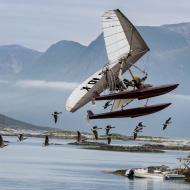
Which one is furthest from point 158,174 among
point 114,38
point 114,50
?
point 114,50

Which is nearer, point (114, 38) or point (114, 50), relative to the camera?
point (114, 50)

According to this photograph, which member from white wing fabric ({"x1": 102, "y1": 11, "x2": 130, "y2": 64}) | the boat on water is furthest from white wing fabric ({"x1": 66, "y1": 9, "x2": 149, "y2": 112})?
the boat on water

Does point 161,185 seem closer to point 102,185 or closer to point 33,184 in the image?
point 102,185

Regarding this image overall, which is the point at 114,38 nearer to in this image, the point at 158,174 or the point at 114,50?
the point at 114,50

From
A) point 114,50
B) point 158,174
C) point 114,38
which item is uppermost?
point 114,38

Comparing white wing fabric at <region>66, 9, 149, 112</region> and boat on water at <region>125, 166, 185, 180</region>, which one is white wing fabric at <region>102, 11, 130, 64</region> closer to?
white wing fabric at <region>66, 9, 149, 112</region>

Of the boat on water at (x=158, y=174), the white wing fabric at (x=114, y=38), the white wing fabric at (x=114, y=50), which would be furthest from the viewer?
the boat on water at (x=158, y=174)

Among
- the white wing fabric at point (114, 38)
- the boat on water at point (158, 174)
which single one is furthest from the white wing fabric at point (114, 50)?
the boat on water at point (158, 174)

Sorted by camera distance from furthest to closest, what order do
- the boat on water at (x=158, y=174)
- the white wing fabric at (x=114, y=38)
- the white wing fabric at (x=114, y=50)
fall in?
the boat on water at (x=158, y=174) < the white wing fabric at (x=114, y=38) < the white wing fabric at (x=114, y=50)

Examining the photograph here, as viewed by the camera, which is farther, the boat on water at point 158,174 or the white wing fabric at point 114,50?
the boat on water at point 158,174

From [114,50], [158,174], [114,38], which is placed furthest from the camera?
[158,174]

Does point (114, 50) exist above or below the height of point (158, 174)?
above

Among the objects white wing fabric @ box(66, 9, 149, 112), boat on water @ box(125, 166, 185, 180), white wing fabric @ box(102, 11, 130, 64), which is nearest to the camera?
white wing fabric @ box(66, 9, 149, 112)

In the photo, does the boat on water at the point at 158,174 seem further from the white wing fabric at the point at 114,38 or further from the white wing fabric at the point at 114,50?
the white wing fabric at the point at 114,38
